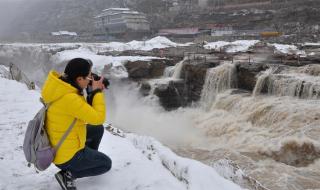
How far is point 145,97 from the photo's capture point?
23.0 m

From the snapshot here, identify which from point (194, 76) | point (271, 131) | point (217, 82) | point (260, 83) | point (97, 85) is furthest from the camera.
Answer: point (194, 76)

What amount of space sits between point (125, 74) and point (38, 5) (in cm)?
12140

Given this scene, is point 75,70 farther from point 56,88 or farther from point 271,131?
point 271,131

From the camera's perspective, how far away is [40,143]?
176 inches

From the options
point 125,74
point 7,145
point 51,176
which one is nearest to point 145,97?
point 125,74

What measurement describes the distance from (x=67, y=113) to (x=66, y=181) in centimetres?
89

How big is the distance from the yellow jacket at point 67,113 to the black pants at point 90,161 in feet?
0.27

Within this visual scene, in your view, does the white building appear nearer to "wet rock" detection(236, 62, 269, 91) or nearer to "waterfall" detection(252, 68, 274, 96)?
"wet rock" detection(236, 62, 269, 91)

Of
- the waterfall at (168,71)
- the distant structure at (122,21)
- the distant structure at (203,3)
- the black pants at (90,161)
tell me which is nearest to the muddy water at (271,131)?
the black pants at (90,161)

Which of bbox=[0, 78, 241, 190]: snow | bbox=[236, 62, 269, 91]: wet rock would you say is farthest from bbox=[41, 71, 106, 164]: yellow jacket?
bbox=[236, 62, 269, 91]: wet rock

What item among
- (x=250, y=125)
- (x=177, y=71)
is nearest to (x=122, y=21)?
(x=177, y=71)

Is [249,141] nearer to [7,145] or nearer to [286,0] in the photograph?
[7,145]

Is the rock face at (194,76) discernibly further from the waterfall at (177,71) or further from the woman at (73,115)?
the woman at (73,115)

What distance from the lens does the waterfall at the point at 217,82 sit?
65.8ft
